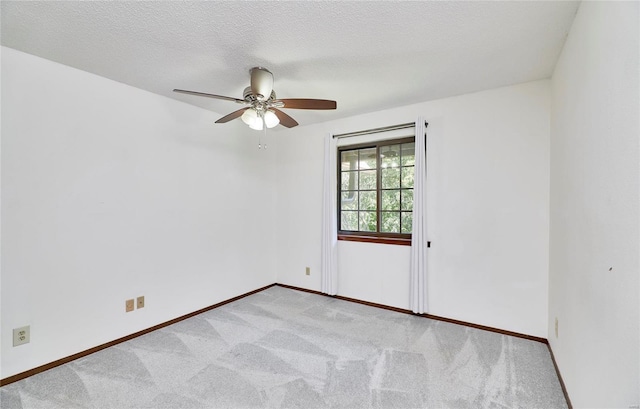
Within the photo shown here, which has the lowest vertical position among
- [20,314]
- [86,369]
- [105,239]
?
[86,369]

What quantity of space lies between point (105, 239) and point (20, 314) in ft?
2.33

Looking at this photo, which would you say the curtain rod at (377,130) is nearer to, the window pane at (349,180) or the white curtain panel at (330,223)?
the white curtain panel at (330,223)

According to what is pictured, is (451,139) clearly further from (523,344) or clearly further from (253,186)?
(253,186)

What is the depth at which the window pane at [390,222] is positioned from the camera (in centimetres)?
332

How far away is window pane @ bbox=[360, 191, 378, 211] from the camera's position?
11.4 ft

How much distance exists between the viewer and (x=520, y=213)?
256cm

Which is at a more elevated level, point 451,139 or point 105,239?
point 451,139

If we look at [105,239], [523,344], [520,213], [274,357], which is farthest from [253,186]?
[523,344]

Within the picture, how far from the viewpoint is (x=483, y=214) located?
273cm

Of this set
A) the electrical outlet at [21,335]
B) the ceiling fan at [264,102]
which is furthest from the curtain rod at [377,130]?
the electrical outlet at [21,335]

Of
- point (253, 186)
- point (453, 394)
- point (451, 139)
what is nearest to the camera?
point (453, 394)

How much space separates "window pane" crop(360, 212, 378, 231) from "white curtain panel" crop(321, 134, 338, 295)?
1.13ft

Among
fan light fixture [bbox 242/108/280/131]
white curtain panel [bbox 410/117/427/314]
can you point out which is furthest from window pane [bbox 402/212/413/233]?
fan light fixture [bbox 242/108/280/131]

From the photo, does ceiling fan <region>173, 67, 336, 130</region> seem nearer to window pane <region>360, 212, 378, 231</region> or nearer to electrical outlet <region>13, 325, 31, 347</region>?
window pane <region>360, 212, 378, 231</region>
